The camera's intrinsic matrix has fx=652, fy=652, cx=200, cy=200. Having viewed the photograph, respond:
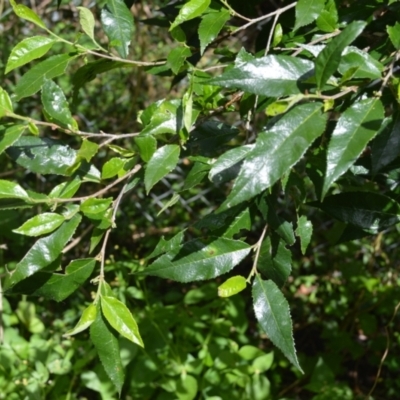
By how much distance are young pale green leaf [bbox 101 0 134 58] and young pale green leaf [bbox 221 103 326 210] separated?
58 centimetres

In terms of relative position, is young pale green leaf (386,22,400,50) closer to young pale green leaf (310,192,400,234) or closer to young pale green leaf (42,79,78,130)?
young pale green leaf (310,192,400,234)

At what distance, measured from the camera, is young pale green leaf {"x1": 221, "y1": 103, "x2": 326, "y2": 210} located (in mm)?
833

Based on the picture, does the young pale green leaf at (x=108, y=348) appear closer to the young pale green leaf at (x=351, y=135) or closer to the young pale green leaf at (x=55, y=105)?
the young pale green leaf at (x=55, y=105)

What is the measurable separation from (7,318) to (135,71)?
5.35 ft

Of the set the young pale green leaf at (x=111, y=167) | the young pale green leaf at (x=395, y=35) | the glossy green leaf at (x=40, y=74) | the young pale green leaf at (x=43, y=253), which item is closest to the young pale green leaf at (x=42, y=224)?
the young pale green leaf at (x=43, y=253)

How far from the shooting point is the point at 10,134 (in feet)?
3.81

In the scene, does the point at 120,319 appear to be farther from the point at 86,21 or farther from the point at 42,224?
the point at 86,21

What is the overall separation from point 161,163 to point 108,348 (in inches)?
14.4

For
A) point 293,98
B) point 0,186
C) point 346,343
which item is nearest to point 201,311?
point 346,343

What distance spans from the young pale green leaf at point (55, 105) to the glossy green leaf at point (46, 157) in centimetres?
7

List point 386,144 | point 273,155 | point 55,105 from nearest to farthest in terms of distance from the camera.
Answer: point 273,155 < point 386,144 < point 55,105

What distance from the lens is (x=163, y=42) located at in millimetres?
3820

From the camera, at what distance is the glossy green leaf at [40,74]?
1310 mm

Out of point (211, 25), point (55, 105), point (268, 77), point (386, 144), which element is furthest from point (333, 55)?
point (55, 105)
